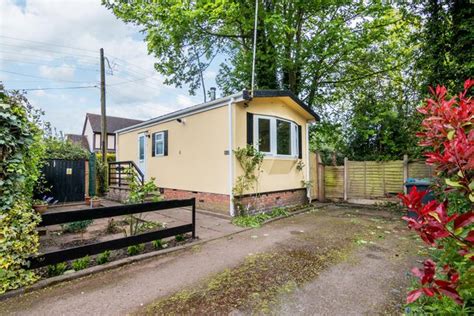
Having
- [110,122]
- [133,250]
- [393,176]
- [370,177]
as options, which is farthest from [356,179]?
[110,122]

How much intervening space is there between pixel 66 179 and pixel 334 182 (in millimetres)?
10421

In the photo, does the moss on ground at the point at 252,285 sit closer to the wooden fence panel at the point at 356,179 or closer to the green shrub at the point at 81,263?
the green shrub at the point at 81,263

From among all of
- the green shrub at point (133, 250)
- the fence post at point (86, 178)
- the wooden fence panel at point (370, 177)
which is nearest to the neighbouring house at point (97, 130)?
the fence post at point (86, 178)

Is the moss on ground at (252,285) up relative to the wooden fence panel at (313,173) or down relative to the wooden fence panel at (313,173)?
down

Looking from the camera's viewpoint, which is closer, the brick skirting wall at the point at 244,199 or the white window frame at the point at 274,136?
the brick skirting wall at the point at 244,199

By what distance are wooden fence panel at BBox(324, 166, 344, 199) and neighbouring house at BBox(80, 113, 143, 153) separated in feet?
79.4

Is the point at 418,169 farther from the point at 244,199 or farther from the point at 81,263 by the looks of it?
the point at 81,263

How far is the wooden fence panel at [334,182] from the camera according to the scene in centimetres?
978

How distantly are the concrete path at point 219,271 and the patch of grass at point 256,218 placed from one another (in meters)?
1.17

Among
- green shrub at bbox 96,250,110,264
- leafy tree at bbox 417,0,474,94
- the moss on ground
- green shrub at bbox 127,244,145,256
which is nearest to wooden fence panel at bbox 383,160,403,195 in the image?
leafy tree at bbox 417,0,474,94

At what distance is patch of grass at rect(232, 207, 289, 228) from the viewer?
639cm

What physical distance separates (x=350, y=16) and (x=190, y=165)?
9.40 m

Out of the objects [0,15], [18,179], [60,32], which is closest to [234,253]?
[18,179]

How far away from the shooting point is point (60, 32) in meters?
9.87
